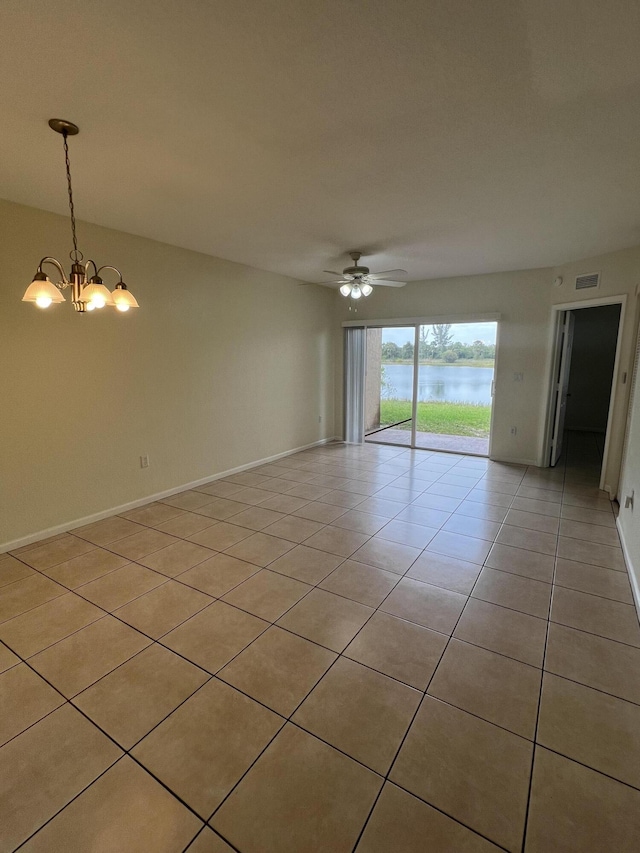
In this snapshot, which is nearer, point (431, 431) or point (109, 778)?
Result: point (109, 778)

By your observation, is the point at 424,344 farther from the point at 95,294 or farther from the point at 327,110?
the point at 95,294

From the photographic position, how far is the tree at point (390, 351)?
21.3 feet

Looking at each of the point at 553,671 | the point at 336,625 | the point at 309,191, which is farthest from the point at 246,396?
the point at 553,671

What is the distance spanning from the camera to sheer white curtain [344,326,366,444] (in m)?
6.59

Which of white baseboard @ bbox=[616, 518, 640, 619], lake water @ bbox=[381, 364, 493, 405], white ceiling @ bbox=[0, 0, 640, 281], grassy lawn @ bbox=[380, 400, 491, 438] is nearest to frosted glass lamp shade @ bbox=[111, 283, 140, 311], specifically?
white ceiling @ bbox=[0, 0, 640, 281]

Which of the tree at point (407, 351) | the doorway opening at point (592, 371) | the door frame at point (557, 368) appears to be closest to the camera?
the door frame at point (557, 368)

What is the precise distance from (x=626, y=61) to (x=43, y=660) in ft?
11.9

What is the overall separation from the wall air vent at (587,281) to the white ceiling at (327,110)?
49.2 inches

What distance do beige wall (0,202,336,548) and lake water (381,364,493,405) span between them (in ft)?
6.28

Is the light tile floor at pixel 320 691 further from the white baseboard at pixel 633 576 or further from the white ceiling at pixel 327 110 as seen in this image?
the white ceiling at pixel 327 110

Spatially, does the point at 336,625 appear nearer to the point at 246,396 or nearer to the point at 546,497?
the point at 546,497

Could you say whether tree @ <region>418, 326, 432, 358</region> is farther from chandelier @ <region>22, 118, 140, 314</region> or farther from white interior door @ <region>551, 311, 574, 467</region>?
chandelier @ <region>22, 118, 140, 314</region>

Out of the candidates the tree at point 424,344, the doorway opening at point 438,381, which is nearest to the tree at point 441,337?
the doorway opening at point 438,381

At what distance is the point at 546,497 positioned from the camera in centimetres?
417
